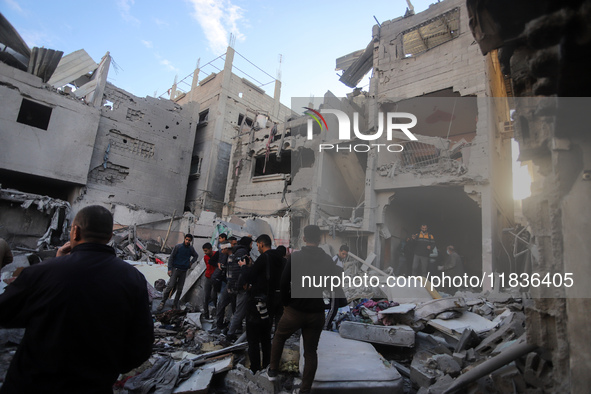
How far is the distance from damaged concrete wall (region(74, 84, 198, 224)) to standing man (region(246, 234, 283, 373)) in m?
17.4

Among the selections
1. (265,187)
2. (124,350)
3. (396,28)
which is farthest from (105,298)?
(265,187)

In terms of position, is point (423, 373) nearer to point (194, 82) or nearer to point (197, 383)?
point (197, 383)

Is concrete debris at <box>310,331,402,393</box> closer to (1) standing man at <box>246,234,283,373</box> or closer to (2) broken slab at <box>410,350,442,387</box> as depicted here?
(2) broken slab at <box>410,350,442,387</box>

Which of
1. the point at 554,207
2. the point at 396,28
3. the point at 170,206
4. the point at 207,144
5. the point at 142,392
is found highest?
the point at 396,28

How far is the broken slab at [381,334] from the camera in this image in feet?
15.0

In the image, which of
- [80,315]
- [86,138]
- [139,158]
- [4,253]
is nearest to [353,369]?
[80,315]

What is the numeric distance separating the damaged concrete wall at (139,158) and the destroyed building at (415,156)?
790 centimetres

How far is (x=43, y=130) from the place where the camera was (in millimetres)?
16844

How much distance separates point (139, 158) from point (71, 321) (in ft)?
71.7

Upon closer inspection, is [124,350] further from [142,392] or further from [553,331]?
[553,331]

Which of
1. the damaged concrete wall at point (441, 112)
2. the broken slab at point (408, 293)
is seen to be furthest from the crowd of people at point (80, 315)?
the damaged concrete wall at point (441, 112)

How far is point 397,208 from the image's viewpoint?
1407 cm

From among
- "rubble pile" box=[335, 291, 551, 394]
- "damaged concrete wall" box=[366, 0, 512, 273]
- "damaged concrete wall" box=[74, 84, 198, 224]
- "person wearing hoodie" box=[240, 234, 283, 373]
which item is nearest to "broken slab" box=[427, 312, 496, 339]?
"rubble pile" box=[335, 291, 551, 394]

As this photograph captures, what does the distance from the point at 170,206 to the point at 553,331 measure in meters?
22.5
